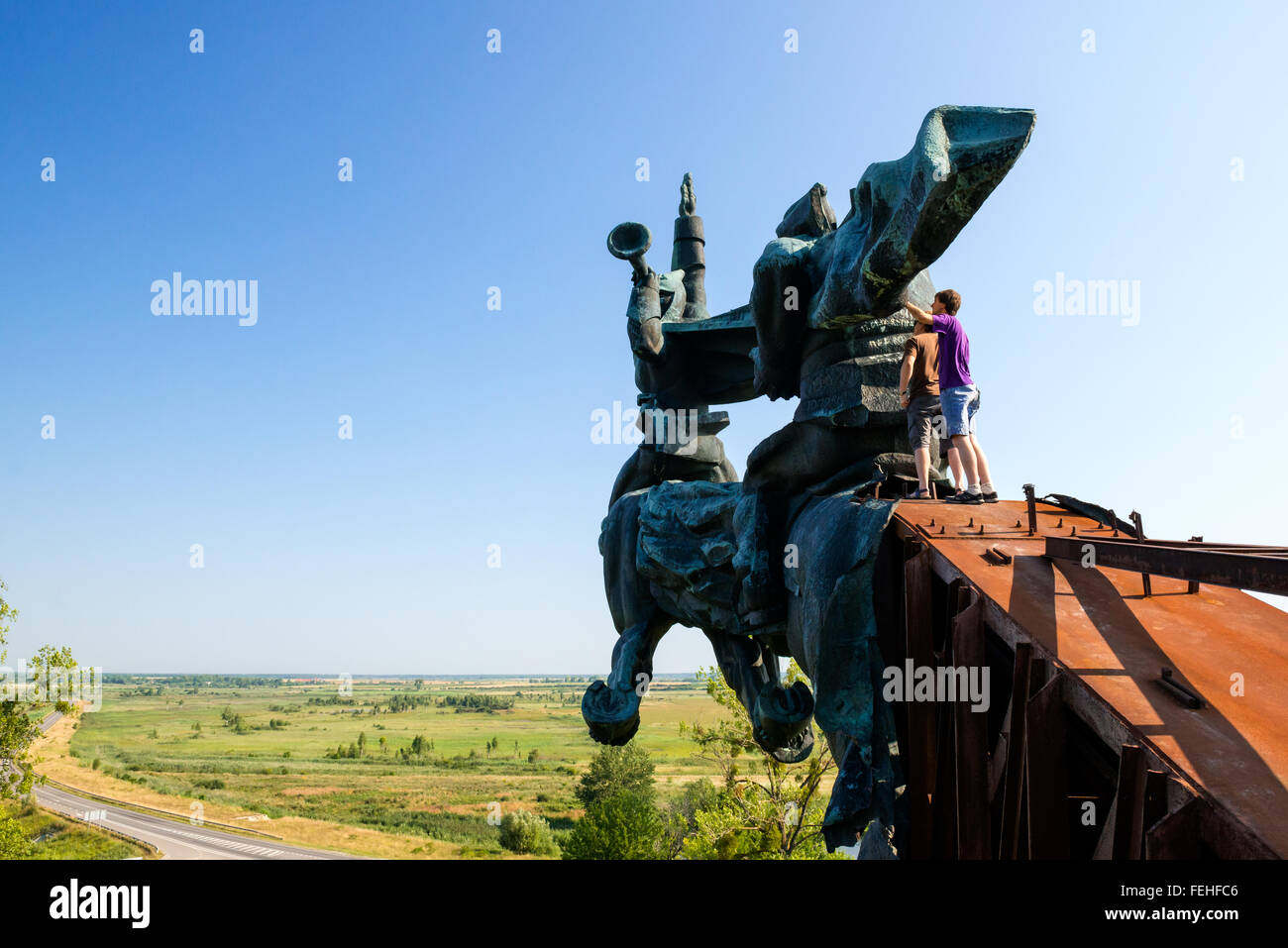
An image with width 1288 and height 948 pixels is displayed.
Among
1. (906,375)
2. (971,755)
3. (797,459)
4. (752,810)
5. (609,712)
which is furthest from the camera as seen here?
(752,810)

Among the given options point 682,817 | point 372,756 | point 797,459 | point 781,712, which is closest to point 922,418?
point 797,459

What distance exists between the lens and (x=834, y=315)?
16.0 ft

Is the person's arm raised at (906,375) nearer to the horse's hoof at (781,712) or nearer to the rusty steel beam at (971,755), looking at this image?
the rusty steel beam at (971,755)

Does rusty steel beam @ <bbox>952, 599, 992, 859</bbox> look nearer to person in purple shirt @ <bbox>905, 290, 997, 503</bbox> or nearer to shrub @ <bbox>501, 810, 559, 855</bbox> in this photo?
person in purple shirt @ <bbox>905, 290, 997, 503</bbox>

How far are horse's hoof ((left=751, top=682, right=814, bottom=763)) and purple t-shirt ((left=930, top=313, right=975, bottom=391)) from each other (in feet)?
8.57

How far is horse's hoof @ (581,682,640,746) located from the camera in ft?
23.0

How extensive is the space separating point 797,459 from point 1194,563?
320cm

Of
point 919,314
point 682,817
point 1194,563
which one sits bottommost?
point 682,817

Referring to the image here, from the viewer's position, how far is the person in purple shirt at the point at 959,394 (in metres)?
4.71

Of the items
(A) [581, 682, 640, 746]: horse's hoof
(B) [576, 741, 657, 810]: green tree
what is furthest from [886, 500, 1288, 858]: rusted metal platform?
(B) [576, 741, 657, 810]: green tree

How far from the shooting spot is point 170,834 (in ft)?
170

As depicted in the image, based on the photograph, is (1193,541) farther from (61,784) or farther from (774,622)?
(61,784)

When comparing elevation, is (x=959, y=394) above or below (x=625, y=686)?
above

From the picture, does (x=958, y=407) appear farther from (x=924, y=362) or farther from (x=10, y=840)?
(x=10, y=840)
